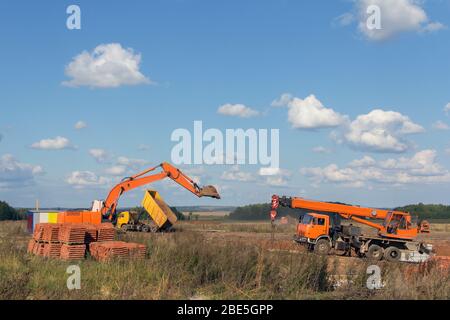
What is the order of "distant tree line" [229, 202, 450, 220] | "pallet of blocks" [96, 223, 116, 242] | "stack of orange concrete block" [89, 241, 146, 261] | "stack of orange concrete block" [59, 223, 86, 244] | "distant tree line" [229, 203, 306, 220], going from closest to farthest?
"stack of orange concrete block" [89, 241, 146, 261] < "stack of orange concrete block" [59, 223, 86, 244] < "pallet of blocks" [96, 223, 116, 242] < "distant tree line" [229, 202, 450, 220] < "distant tree line" [229, 203, 306, 220]

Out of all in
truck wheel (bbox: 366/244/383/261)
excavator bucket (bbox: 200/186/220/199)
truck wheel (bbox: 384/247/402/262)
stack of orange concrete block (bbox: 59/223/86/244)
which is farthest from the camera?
excavator bucket (bbox: 200/186/220/199)

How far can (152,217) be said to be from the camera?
135 feet

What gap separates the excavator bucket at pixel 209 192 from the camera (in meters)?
39.4

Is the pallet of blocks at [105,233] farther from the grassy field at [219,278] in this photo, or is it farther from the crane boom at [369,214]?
the crane boom at [369,214]

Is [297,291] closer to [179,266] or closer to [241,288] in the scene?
[241,288]

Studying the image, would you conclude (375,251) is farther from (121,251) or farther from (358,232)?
(121,251)

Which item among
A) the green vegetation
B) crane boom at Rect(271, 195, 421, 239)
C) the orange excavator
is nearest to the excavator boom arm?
the orange excavator

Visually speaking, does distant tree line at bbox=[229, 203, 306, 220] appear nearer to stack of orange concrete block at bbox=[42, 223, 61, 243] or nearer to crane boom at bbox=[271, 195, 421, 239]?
crane boom at bbox=[271, 195, 421, 239]

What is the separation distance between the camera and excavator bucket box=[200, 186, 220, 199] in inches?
1550

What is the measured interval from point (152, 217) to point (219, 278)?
27862 millimetres

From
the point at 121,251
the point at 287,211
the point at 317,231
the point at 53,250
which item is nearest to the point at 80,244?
the point at 53,250

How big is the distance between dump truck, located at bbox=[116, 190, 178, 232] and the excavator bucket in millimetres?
3247

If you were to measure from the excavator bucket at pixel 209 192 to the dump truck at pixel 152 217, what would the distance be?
3247mm
